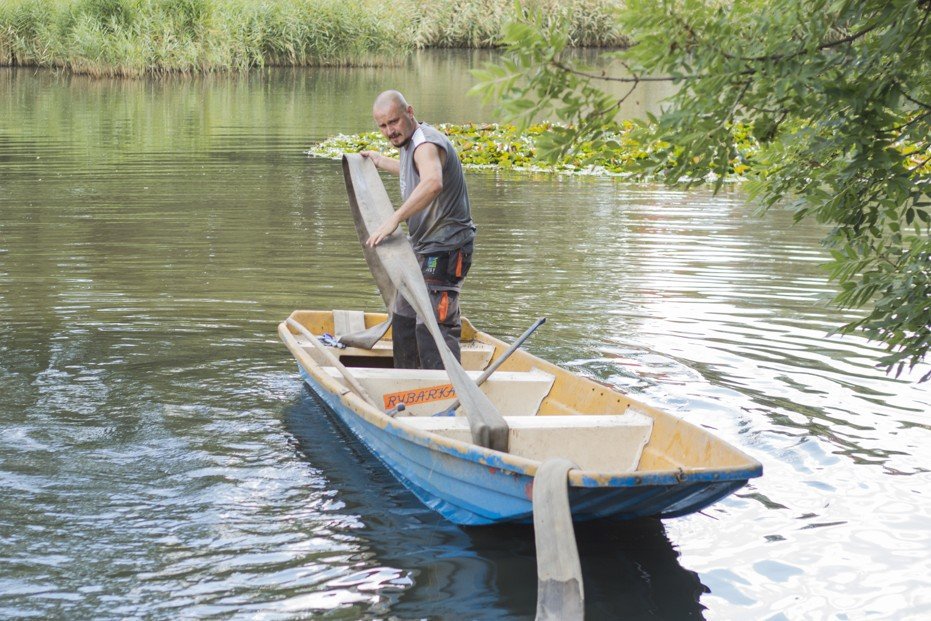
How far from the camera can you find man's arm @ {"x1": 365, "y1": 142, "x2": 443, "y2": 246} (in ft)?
19.5

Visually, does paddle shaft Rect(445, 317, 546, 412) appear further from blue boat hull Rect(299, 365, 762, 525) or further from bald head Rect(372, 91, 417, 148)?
bald head Rect(372, 91, 417, 148)

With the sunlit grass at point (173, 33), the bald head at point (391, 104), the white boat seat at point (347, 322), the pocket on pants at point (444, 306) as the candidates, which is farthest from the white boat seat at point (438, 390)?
the sunlit grass at point (173, 33)

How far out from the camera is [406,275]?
606 cm

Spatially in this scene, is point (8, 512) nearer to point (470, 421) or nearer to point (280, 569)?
point (280, 569)

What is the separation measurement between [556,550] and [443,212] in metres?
2.69

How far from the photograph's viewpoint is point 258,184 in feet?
50.3

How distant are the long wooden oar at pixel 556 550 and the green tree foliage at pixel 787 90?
1.21 metres

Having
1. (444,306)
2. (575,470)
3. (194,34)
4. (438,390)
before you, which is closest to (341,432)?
(438,390)

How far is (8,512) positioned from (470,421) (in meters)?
2.10

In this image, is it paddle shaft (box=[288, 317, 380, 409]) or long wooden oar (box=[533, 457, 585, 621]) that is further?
paddle shaft (box=[288, 317, 380, 409])

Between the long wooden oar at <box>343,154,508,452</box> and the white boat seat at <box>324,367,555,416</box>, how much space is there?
34 cm

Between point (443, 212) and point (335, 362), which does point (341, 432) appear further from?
point (443, 212)

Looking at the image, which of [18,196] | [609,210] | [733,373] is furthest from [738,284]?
[18,196]

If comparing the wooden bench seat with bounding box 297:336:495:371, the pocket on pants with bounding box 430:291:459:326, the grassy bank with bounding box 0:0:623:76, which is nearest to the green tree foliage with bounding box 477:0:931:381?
the pocket on pants with bounding box 430:291:459:326
